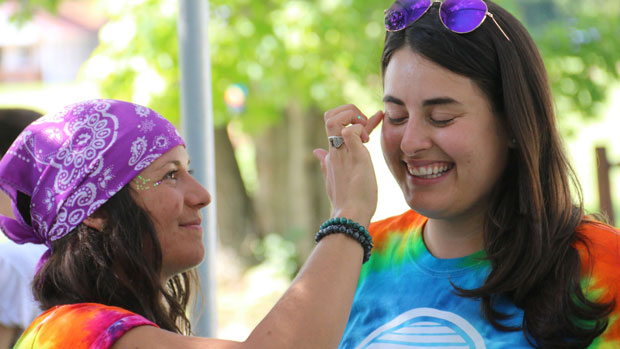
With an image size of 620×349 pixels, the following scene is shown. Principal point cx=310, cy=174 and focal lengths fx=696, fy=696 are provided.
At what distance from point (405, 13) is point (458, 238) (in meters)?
0.65

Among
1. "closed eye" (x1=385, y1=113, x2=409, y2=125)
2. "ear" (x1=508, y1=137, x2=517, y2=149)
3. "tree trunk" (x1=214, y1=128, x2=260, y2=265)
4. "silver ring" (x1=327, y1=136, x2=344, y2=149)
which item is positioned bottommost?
"tree trunk" (x1=214, y1=128, x2=260, y2=265)

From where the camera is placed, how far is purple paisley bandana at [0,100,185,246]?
1803 millimetres

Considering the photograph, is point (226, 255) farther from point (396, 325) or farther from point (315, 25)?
point (396, 325)

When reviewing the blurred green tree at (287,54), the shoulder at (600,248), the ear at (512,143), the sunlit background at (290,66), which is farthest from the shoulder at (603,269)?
the blurred green tree at (287,54)

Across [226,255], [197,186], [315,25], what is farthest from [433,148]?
[226,255]

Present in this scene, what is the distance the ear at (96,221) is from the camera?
6.02 feet

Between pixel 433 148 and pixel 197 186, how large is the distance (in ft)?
2.22

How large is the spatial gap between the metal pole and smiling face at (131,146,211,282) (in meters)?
0.54

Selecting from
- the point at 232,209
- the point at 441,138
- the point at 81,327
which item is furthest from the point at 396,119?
the point at 232,209

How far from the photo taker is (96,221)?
1.84 meters

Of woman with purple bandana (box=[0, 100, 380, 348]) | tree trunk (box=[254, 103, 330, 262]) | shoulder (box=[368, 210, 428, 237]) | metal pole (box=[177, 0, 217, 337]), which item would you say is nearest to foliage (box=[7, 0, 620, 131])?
tree trunk (box=[254, 103, 330, 262])

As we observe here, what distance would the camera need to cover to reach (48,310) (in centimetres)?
175

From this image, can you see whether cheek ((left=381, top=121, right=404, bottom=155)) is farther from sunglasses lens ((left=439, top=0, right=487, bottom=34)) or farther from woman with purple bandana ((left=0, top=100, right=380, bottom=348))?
sunglasses lens ((left=439, top=0, right=487, bottom=34))

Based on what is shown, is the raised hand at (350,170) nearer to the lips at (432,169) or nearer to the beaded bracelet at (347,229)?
the beaded bracelet at (347,229)
